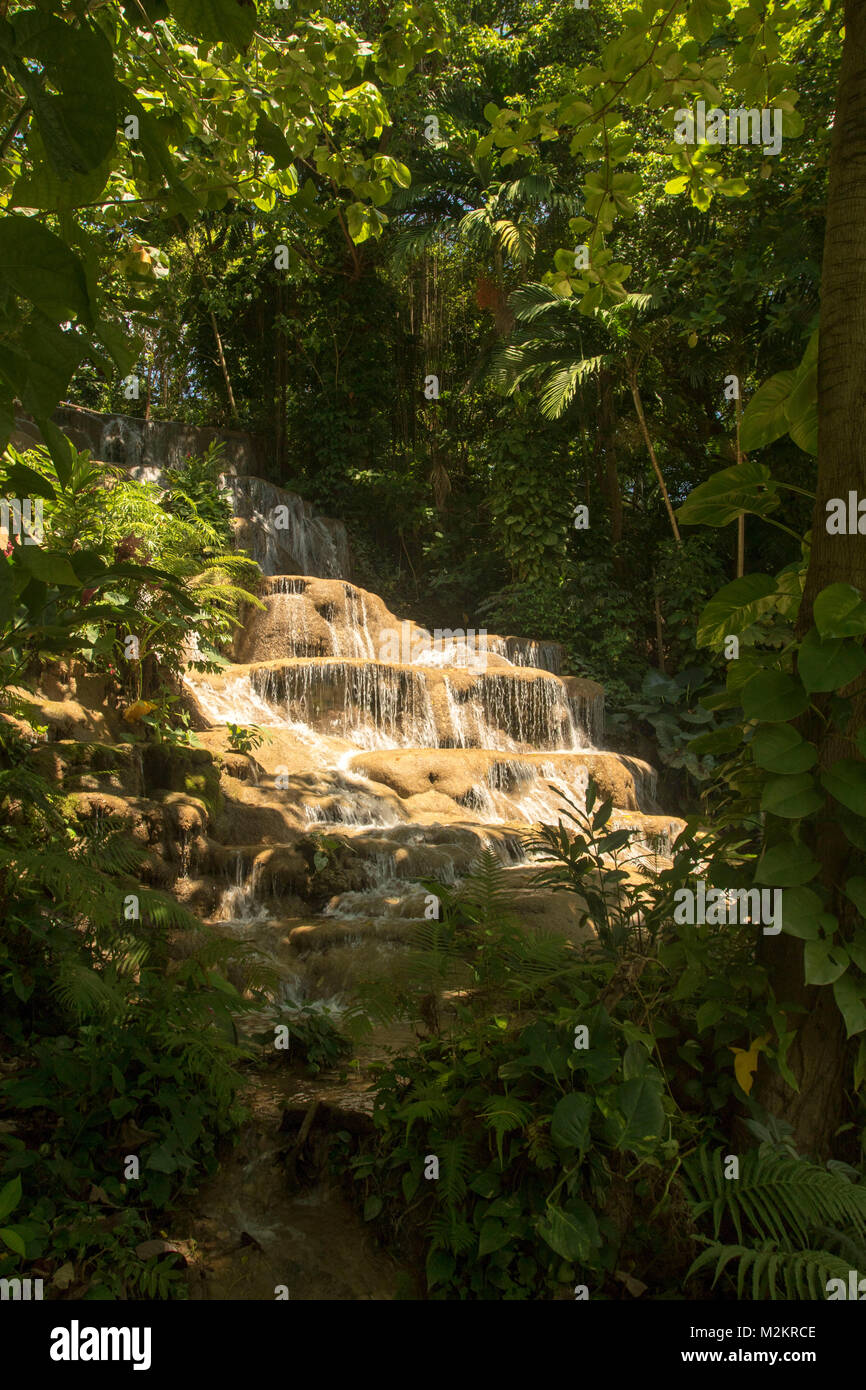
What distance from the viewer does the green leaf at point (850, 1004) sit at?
1.77 metres

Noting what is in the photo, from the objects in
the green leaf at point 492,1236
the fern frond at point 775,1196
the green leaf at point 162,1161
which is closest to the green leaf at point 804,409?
the fern frond at point 775,1196

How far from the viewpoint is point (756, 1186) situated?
6.19 feet

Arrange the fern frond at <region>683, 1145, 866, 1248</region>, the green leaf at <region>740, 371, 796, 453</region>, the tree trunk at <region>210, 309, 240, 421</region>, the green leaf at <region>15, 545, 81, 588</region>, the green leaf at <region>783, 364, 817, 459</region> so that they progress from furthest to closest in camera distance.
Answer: the tree trunk at <region>210, 309, 240, 421</region> → the green leaf at <region>740, 371, 796, 453</region> → the green leaf at <region>783, 364, 817, 459</region> → the fern frond at <region>683, 1145, 866, 1248</region> → the green leaf at <region>15, 545, 81, 588</region>

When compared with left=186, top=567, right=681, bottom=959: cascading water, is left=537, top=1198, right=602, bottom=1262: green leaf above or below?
below

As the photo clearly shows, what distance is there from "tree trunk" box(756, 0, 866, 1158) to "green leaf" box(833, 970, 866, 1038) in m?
0.16

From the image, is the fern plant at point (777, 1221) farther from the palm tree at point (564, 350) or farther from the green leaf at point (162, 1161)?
the palm tree at point (564, 350)

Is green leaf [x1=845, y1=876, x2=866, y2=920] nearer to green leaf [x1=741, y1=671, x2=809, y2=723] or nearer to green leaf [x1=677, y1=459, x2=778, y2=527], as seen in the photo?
green leaf [x1=741, y1=671, x2=809, y2=723]

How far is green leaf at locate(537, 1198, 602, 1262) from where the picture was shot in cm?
178

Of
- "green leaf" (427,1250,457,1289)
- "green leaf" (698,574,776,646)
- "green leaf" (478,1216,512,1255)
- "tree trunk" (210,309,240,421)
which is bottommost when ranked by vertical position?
"green leaf" (427,1250,457,1289)

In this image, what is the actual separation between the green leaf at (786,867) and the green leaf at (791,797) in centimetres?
9

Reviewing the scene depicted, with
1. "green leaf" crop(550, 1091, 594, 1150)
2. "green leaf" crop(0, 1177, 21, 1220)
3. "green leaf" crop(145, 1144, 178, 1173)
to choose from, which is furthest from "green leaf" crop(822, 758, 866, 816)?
"green leaf" crop(145, 1144, 178, 1173)

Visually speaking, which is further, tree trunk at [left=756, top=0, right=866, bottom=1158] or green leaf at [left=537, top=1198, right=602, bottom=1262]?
tree trunk at [left=756, top=0, right=866, bottom=1158]

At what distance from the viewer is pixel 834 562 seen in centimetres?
195
